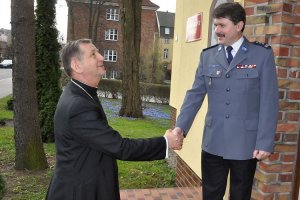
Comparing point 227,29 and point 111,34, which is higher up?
point 111,34

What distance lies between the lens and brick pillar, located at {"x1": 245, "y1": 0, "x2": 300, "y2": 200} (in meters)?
3.06

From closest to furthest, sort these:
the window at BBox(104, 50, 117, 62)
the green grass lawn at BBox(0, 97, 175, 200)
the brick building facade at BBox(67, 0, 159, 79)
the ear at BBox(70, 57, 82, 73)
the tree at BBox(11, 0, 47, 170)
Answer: the ear at BBox(70, 57, 82, 73), the green grass lawn at BBox(0, 97, 175, 200), the tree at BBox(11, 0, 47, 170), the brick building facade at BBox(67, 0, 159, 79), the window at BBox(104, 50, 117, 62)

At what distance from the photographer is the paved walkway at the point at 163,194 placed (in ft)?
16.6

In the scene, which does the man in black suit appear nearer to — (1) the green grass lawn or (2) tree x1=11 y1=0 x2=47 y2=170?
(1) the green grass lawn

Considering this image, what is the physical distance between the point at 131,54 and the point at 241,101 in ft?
42.4

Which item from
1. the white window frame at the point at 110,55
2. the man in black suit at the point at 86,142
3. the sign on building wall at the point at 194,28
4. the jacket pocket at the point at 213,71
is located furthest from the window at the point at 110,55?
the man in black suit at the point at 86,142

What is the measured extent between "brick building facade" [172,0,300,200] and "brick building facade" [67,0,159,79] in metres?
39.2

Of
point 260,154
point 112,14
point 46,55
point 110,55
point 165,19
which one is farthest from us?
point 165,19

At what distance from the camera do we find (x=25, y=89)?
684 cm

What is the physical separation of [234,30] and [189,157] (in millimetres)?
2813

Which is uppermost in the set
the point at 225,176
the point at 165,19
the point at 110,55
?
the point at 165,19

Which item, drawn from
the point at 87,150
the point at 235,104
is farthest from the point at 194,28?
the point at 87,150

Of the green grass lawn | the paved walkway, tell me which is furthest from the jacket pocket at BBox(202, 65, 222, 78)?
the green grass lawn

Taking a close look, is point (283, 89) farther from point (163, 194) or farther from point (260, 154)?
point (163, 194)
